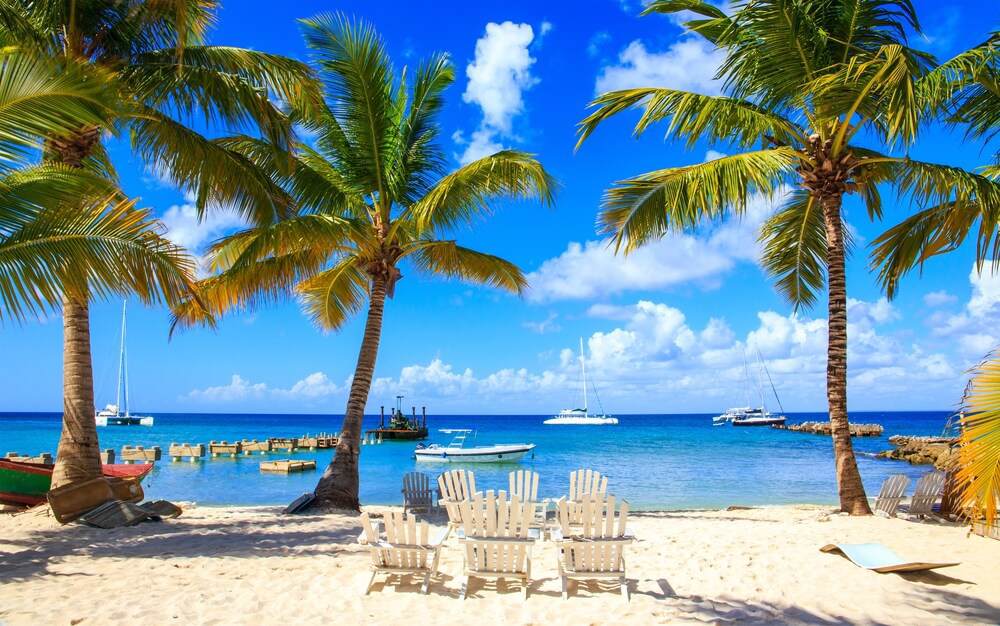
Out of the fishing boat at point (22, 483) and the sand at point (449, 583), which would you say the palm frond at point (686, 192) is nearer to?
the sand at point (449, 583)

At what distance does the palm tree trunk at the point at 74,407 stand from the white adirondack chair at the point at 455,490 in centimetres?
519

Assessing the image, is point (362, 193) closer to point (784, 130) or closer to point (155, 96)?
point (155, 96)

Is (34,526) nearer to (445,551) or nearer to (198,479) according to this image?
(445,551)

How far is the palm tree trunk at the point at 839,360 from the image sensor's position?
9938mm

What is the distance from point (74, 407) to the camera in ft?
30.5

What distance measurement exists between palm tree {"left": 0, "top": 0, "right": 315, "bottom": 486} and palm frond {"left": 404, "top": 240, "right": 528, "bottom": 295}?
3.27m

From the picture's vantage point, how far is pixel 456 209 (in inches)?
460

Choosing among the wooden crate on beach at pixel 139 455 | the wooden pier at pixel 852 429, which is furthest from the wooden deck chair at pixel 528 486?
the wooden pier at pixel 852 429

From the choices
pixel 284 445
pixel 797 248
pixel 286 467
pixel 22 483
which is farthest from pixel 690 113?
pixel 284 445

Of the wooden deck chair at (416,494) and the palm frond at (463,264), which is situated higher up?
the palm frond at (463,264)

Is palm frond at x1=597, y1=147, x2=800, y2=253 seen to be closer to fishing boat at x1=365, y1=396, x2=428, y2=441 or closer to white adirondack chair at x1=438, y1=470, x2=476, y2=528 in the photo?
white adirondack chair at x1=438, y1=470, x2=476, y2=528

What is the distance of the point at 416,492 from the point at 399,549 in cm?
488

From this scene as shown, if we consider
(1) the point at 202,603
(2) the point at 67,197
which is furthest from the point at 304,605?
(2) the point at 67,197

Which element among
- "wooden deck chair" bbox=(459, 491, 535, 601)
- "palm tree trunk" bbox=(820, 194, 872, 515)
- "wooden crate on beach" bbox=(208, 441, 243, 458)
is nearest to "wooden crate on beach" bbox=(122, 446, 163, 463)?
"wooden crate on beach" bbox=(208, 441, 243, 458)
